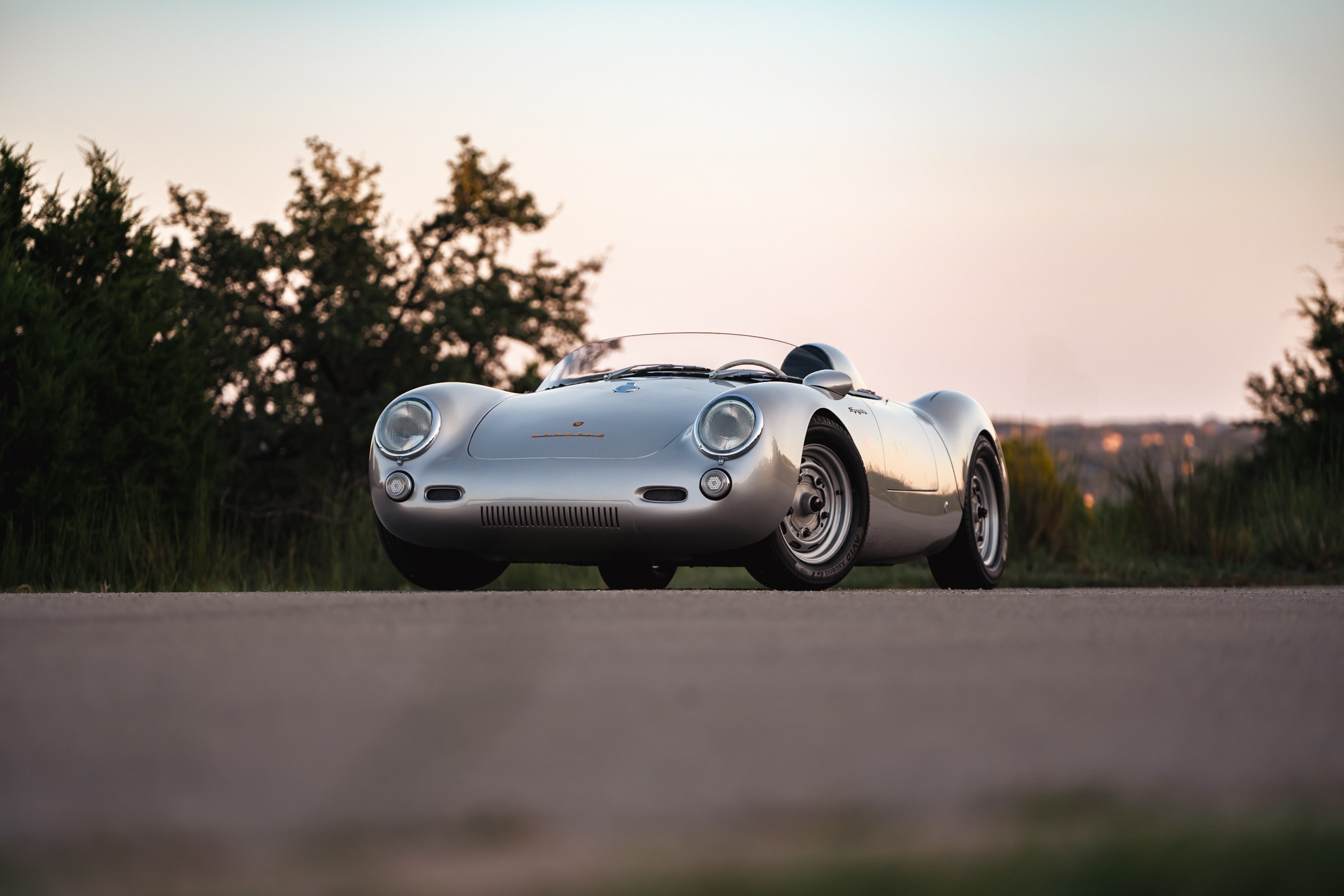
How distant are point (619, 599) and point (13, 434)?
7997 millimetres

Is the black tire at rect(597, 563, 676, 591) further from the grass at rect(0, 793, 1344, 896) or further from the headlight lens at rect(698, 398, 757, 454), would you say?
the grass at rect(0, 793, 1344, 896)

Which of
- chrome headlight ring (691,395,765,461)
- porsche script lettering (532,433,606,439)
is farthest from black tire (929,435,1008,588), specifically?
porsche script lettering (532,433,606,439)

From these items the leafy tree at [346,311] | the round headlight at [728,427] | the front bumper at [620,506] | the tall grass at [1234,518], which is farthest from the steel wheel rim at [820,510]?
the leafy tree at [346,311]

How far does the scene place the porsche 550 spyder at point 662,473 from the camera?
622 cm

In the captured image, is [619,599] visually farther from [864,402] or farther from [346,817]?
[346,817]

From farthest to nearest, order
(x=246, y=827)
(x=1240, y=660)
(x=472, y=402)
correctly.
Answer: (x=472, y=402) → (x=1240, y=660) → (x=246, y=827)

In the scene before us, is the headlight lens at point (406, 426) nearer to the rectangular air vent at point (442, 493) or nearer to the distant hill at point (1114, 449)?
the rectangular air vent at point (442, 493)

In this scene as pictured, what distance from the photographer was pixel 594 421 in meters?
6.54

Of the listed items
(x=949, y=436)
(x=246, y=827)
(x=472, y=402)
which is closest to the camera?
(x=246, y=827)

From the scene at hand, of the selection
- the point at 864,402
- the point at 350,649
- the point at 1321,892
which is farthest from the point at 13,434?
the point at 1321,892

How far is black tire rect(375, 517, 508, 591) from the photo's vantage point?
686 cm

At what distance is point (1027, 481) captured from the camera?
11.8 metres

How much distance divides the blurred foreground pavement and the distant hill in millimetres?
7497

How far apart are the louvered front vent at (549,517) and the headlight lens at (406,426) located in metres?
0.54
